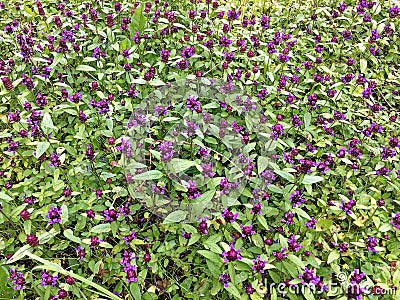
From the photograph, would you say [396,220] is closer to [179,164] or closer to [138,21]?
[179,164]

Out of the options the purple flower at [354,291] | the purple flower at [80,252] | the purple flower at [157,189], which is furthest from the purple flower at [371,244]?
the purple flower at [80,252]

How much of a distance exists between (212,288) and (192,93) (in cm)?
163

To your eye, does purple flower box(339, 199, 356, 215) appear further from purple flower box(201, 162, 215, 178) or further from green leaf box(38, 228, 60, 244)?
green leaf box(38, 228, 60, 244)

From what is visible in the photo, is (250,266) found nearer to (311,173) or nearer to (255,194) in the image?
(255,194)

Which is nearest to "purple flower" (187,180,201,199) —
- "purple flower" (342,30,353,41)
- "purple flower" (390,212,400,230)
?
"purple flower" (390,212,400,230)

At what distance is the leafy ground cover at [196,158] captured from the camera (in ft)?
8.14

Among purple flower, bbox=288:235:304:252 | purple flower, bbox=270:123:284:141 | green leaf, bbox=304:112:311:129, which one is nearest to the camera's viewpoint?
purple flower, bbox=288:235:304:252

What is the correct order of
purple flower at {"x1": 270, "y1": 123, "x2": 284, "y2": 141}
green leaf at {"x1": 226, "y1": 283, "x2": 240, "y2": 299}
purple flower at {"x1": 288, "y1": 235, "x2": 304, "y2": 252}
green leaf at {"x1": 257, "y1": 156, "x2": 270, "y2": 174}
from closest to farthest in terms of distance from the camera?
green leaf at {"x1": 226, "y1": 283, "x2": 240, "y2": 299}
purple flower at {"x1": 288, "y1": 235, "x2": 304, "y2": 252}
green leaf at {"x1": 257, "y1": 156, "x2": 270, "y2": 174}
purple flower at {"x1": 270, "y1": 123, "x2": 284, "y2": 141}

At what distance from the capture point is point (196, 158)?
3.03 meters

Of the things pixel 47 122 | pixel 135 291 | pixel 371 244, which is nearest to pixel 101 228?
pixel 135 291

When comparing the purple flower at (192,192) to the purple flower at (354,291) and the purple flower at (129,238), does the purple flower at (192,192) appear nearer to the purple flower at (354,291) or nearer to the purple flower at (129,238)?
the purple flower at (129,238)

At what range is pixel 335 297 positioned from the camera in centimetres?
242

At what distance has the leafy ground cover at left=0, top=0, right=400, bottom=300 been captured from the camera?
8.14 feet

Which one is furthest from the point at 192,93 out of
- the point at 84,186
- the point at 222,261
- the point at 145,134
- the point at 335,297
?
the point at 335,297
